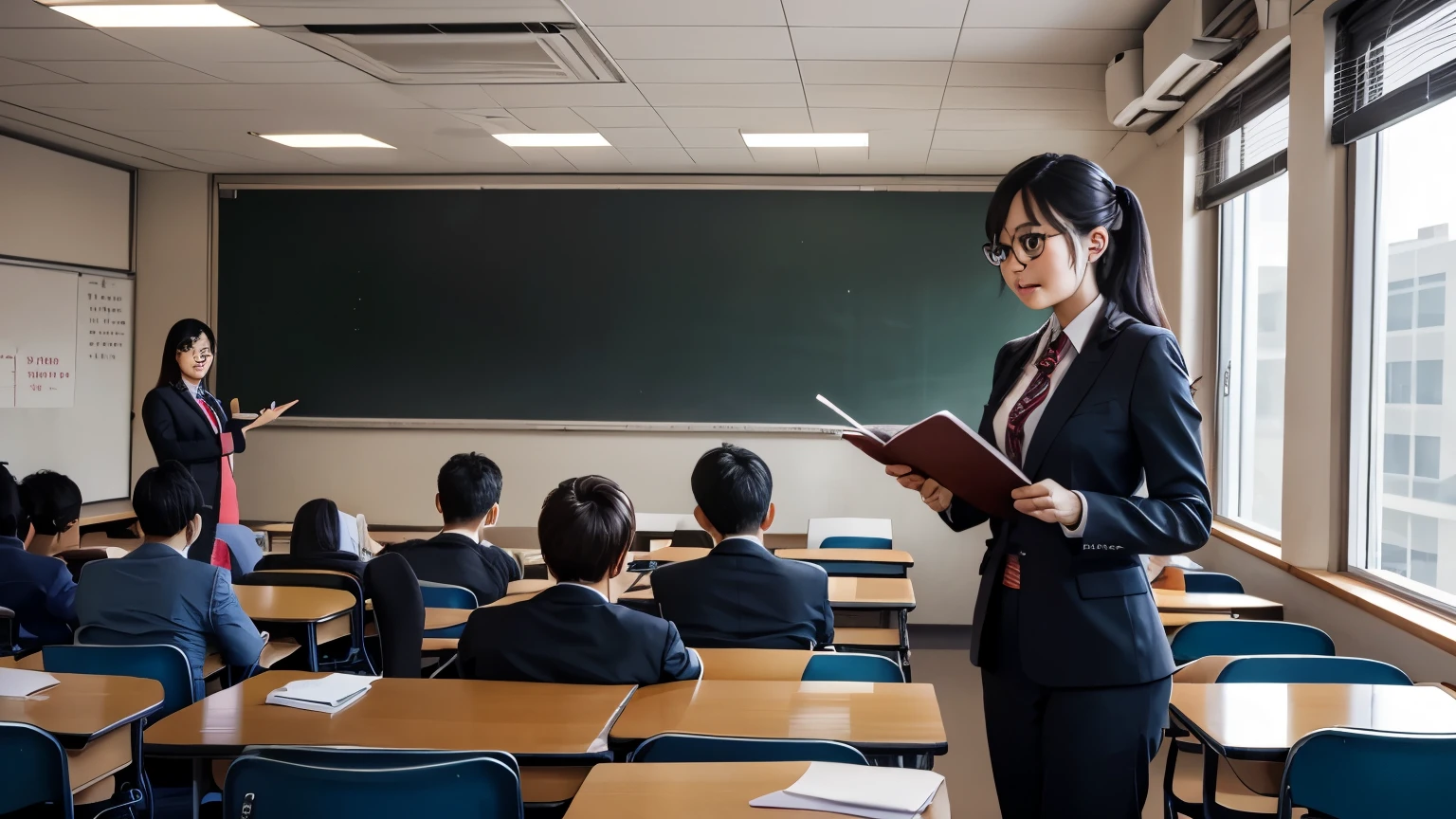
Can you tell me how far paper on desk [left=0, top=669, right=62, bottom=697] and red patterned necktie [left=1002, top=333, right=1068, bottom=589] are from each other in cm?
205

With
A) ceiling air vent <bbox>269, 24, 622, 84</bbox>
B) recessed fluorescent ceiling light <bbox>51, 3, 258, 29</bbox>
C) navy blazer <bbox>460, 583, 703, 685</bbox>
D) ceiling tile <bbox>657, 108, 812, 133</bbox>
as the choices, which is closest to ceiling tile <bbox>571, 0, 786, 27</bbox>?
ceiling air vent <bbox>269, 24, 622, 84</bbox>

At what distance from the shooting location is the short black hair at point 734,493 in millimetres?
2951

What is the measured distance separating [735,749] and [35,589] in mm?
2870

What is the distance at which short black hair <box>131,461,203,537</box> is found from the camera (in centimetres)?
291

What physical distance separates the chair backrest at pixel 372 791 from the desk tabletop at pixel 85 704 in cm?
69

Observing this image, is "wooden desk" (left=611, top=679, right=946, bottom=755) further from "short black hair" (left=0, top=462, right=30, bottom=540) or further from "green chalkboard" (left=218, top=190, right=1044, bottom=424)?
"green chalkboard" (left=218, top=190, right=1044, bottom=424)

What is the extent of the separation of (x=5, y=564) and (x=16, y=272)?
3197 millimetres

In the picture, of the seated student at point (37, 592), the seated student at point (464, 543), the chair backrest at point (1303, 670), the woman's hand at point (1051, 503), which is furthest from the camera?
the seated student at point (464, 543)

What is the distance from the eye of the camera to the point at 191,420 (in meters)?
5.00

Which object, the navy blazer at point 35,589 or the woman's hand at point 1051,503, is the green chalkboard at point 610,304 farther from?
the woman's hand at point 1051,503

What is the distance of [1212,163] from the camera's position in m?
4.69

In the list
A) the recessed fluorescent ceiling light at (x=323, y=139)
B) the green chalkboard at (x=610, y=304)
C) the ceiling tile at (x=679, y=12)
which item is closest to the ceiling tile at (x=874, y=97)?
the ceiling tile at (x=679, y=12)

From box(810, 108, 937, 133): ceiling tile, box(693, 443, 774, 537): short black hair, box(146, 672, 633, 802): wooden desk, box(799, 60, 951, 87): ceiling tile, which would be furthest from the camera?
box(810, 108, 937, 133): ceiling tile

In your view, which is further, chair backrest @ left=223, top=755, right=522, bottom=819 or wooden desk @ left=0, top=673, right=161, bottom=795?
wooden desk @ left=0, top=673, right=161, bottom=795
